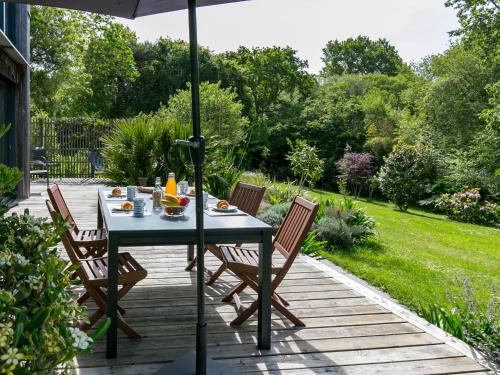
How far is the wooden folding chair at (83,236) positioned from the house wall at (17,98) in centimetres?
543

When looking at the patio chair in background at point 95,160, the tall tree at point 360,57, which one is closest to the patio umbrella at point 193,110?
the patio chair in background at point 95,160

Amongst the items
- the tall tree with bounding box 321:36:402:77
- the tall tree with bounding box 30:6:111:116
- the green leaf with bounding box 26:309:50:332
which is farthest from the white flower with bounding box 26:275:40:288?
the tall tree with bounding box 321:36:402:77

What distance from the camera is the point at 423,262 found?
21.7ft

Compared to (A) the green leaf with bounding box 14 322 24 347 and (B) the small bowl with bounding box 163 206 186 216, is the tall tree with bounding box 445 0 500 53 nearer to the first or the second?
(B) the small bowl with bounding box 163 206 186 216

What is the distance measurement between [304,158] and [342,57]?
4756 centimetres

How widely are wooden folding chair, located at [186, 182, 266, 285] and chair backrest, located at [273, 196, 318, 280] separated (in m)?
0.68

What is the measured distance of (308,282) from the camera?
Answer: 4.69 meters

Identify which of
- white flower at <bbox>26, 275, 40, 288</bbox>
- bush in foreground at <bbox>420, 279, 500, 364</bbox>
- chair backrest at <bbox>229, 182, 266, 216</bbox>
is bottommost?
bush in foreground at <bbox>420, 279, 500, 364</bbox>

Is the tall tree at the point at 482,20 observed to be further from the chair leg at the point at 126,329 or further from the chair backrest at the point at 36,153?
the chair leg at the point at 126,329

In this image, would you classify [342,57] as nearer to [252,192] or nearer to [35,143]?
[35,143]

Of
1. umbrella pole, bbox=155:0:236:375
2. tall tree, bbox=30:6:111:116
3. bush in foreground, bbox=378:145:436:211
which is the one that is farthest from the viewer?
tall tree, bbox=30:6:111:116

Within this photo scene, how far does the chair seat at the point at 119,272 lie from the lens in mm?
3201

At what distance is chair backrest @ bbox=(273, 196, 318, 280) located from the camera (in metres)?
3.43

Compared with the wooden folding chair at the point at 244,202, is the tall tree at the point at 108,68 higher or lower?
higher
